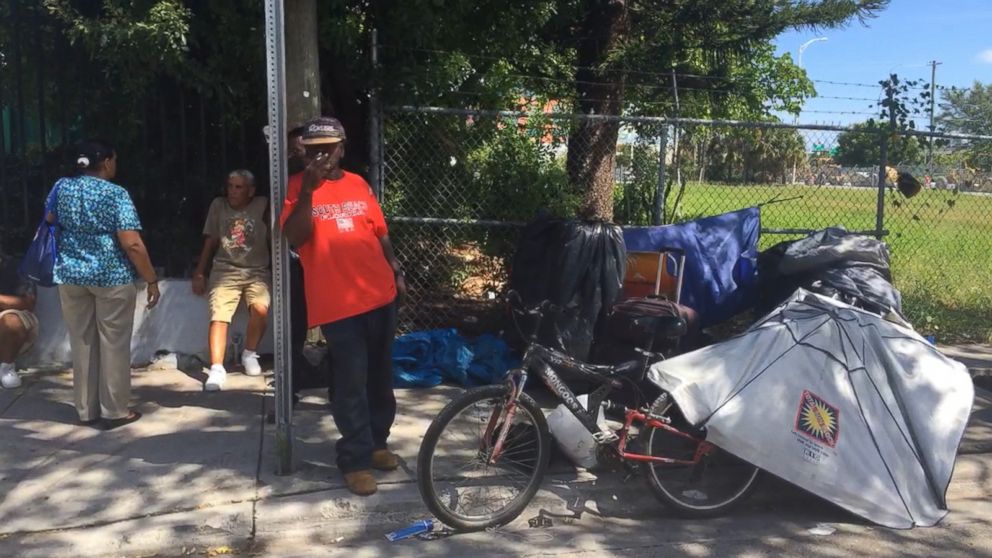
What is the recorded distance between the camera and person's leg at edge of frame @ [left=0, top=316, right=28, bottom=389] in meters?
5.98

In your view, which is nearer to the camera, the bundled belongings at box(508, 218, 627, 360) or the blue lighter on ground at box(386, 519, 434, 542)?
the blue lighter on ground at box(386, 519, 434, 542)

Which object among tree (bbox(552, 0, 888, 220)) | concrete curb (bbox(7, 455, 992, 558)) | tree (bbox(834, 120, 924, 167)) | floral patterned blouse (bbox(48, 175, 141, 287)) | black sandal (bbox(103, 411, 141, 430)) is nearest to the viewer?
concrete curb (bbox(7, 455, 992, 558))

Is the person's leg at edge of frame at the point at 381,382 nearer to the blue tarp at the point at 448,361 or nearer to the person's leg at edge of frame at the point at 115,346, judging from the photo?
the blue tarp at the point at 448,361

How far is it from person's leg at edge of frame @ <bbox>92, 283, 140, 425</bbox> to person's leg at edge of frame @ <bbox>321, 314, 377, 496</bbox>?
156 centimetres

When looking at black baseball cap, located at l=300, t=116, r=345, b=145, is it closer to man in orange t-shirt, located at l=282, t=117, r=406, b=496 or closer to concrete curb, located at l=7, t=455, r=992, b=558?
man in orange t-shirt, located at l=282, t=117, r=406, b=496

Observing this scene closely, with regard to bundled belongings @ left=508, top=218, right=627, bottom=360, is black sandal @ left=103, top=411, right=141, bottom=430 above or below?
below

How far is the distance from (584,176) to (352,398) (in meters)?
3.98

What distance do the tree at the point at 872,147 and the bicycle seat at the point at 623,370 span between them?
376 cm

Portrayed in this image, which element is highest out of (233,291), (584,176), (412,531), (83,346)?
(584,176)

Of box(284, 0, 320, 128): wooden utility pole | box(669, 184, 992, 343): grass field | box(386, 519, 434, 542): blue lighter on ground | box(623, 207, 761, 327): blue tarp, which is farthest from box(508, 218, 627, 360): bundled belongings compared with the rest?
box(669, 184, 992, 343): grass field

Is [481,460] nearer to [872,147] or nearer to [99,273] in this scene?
[99,273]

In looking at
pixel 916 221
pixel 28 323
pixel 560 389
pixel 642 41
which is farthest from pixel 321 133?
pixel 916 221

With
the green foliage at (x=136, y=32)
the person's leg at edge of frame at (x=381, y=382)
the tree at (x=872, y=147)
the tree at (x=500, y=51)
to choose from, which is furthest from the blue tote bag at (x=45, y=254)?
the tree at (x=872, y=147)

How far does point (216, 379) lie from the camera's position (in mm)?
5992
